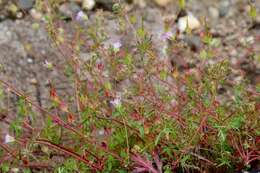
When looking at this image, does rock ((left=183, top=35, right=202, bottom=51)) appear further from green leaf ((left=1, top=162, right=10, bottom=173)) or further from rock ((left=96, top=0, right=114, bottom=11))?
green leaf ((left=1, top=162, right=10, bottom=173))

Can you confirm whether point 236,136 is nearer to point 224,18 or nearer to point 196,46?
point 196,46

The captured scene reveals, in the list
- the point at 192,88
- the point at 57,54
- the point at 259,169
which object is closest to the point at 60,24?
the point at 57,54

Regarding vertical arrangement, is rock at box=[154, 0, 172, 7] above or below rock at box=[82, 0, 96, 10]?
above

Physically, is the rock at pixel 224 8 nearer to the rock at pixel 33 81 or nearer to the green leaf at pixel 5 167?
the rock at pixel 33 81

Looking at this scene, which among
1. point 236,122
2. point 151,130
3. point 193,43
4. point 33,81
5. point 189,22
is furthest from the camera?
point 189,22

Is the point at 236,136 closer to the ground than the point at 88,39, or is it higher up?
closer to the ground

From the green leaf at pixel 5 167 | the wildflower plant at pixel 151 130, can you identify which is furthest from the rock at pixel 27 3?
the green leaf at pixel 5 167

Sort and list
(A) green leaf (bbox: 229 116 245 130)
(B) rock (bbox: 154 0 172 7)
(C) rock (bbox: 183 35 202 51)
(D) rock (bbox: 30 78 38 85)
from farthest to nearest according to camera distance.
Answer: (B) rock (bbox: 154 0 172 7), (C) rock (bbox: 183 35 202 51), (D) rock (bbox: 30 78 38 85), (A) green leaf (bbox: 229 116 245 130)

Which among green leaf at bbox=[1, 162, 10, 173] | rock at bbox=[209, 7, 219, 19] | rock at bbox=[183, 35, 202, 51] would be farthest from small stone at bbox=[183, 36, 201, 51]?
green leaf at bbox=[1, 162, 10, 173]

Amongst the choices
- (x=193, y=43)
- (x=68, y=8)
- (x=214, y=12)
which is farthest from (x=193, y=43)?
(x=68, y=8)

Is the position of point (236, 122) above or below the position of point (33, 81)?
below

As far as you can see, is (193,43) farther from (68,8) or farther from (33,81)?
(33,81)
